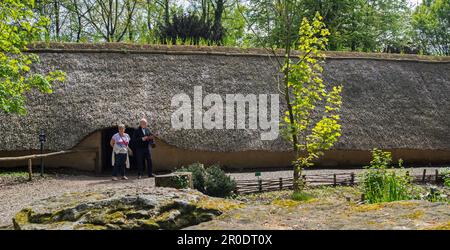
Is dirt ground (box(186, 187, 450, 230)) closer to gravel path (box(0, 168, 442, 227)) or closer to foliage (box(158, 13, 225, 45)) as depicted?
gravel path (box(0, 168, 442, 227))

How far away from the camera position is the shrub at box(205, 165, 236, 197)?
9.60 m

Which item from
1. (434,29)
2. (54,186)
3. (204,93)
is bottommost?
(54,186)

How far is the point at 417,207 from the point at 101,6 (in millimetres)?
30485

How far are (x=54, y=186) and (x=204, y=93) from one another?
213 inches

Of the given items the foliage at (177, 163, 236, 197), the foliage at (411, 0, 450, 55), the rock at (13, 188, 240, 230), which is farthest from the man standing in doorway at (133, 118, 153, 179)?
the foliage at (411, 0, 450, 55)

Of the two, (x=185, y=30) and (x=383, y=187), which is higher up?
(x=185, y=30)

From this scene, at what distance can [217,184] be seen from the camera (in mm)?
9734

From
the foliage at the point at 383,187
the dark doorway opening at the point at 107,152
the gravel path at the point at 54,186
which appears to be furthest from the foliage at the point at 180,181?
the dark doorway opening at the point at 107,152

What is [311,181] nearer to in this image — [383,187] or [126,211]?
[383,187]

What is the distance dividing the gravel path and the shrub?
1.48 m

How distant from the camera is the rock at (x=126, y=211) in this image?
2.70m

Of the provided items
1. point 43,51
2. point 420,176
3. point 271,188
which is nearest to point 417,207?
point 271,188

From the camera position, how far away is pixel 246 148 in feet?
44.1

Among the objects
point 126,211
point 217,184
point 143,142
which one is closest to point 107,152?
point 143,142
